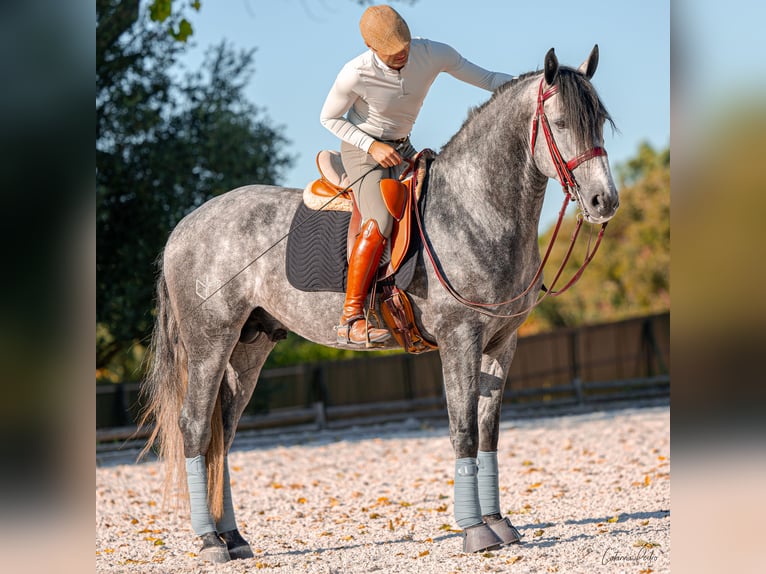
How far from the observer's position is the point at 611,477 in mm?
8086

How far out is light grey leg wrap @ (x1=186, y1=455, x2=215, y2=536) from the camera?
5184 mm

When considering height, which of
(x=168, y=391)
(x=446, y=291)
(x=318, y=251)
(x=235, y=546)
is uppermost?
(x=318, y=251)

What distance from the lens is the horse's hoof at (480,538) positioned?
467 centimetres

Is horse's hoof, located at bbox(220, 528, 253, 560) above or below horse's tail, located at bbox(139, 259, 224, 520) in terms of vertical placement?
below

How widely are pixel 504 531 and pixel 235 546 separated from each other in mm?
1677

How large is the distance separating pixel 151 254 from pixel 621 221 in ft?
59.0

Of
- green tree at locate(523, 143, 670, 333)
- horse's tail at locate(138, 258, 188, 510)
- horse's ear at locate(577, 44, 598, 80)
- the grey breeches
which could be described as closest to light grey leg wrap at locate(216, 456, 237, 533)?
horse's tail at locate(138, 258, 188, 510)

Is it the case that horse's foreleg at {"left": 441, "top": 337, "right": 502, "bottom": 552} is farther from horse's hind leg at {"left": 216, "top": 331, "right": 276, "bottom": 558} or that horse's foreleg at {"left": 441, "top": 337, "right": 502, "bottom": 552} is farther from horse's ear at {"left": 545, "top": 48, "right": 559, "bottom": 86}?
horse's hind leg at {"left": 216, "top": 331, "right": 276, "bottom": 558}

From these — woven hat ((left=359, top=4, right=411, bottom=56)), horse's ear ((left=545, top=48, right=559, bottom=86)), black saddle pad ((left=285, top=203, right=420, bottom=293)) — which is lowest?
black saddle pad ((left=285, top=203, right=420, bottom=293))

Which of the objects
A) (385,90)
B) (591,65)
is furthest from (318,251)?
(591,65)

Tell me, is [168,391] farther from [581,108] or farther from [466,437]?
[581,108]

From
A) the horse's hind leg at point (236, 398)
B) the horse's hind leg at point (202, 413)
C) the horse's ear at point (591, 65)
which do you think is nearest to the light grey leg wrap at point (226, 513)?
the horse's hind leg at point (236, 398)

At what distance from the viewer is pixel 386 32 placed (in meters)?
4.51
